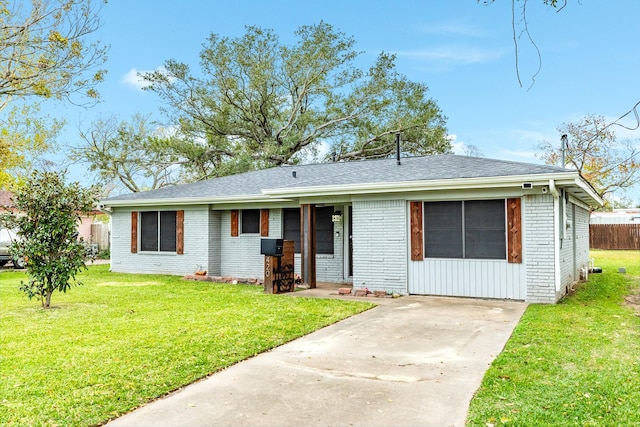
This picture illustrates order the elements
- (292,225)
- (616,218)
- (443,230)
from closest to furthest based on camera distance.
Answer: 1. (443,230)
2. (292,225)
3. (616,218)

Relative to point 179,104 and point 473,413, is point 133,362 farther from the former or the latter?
point 179,104

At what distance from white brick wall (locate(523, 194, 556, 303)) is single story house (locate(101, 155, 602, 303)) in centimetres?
2

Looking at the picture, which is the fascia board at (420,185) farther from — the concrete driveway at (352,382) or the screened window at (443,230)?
the concrete driveway at (352,382)

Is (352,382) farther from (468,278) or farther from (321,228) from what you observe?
(321,228)

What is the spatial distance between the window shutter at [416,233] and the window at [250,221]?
4.95 meters

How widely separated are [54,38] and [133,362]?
5.28 m

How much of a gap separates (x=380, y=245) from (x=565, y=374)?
573 centimetres

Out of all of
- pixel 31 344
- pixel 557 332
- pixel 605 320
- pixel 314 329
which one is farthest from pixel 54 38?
pixel 605 320

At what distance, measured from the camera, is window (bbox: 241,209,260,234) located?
43.0 feet

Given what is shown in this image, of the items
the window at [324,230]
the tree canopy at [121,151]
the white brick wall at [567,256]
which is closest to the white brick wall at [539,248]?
the white brick wall at [567,256]

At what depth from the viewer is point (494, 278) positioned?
893 cm

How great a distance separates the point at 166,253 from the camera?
1421 centimetres

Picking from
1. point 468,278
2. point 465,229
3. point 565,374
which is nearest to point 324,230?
point 465,229

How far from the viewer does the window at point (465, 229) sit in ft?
29.2
